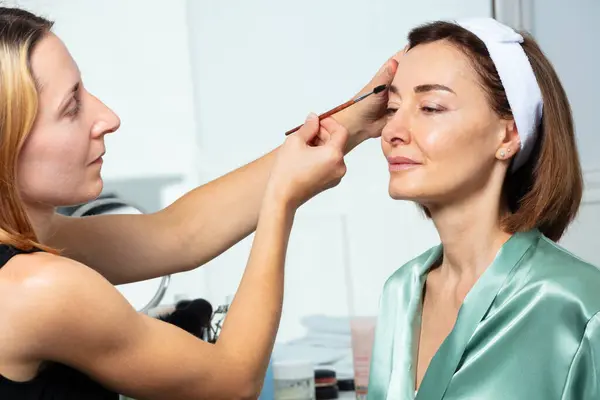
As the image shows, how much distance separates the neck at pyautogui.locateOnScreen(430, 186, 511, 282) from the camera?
142 centimetres

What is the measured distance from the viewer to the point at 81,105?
120 cm

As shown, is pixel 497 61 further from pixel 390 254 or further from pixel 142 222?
pixel 390 254

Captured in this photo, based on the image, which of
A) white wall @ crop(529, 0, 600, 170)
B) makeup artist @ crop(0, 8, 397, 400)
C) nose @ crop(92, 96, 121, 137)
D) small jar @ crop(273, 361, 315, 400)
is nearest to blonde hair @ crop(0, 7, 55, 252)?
makeup artist @ crop(0, 8, 397, 400)

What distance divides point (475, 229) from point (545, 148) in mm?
174

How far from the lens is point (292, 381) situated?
76.6 inches

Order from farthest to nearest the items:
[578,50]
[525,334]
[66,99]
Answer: [578,50] < [525,334] < [66,99]

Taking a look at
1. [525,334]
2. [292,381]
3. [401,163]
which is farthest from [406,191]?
[292,381]

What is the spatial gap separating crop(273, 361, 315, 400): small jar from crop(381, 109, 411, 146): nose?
737 millimetres

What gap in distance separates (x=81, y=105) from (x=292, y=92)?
46.8 inches

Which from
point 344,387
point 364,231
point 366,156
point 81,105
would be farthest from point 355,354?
point 81,105

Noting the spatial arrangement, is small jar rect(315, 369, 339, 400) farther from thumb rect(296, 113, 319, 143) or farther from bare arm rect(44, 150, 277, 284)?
thumb rect(296, 113, 319, 143)

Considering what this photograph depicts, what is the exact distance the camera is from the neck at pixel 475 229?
1420mm

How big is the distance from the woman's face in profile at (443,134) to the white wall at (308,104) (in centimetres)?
88

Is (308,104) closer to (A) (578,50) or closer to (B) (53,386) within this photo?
(A) (578,50)
